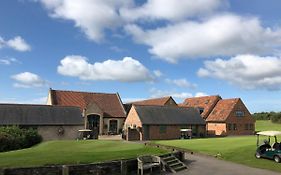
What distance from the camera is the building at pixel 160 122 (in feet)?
185

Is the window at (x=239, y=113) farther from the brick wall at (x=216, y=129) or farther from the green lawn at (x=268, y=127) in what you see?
the green lawn at (x=268, y=127)

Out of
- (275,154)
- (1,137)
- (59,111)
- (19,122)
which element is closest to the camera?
(275,154)

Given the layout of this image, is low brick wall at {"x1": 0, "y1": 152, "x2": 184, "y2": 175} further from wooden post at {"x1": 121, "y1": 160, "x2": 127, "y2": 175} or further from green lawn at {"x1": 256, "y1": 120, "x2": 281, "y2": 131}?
green lawn at {"x1": 256, "y1": 120, "x2": 281, "y2": 131}

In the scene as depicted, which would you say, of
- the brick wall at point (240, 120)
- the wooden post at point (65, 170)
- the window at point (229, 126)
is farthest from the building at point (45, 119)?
the wooden post at point (65, 170)

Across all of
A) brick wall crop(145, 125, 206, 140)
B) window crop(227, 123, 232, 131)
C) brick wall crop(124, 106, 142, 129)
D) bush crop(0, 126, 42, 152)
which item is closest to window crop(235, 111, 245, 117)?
window crop(227, 123, 232, 131)

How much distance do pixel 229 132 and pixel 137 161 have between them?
143ft

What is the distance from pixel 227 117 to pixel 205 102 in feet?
31.0

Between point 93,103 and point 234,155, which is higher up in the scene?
point 93,103

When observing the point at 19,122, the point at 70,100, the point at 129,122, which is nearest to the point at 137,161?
the point at 19,122

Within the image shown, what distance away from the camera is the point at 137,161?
971 inches

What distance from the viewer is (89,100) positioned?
68.1 metres

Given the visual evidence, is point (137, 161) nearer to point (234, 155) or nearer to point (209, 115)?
point (234, 155)

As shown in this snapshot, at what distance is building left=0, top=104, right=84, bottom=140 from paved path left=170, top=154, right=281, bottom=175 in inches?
1067

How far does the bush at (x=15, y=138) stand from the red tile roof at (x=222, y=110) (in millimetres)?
35339
